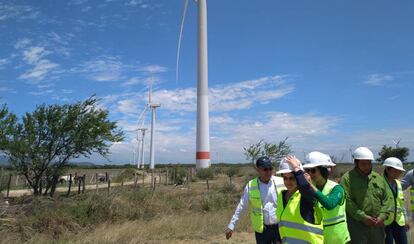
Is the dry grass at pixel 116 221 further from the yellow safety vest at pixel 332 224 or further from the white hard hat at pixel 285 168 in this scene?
the white hard hat at pixel 285 168

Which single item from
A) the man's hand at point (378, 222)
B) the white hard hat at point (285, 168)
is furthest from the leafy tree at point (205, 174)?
the white hard hat at point (285, 168)

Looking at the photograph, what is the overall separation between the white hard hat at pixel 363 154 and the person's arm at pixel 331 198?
152cm

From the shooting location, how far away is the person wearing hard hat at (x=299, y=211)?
3965 millimetres

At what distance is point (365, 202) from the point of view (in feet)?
18.9

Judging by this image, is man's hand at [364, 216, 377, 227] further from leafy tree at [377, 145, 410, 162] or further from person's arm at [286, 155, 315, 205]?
leafy tree at [377, 145, 410, 162]

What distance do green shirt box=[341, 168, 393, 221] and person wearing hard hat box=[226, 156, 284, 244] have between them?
0.94m

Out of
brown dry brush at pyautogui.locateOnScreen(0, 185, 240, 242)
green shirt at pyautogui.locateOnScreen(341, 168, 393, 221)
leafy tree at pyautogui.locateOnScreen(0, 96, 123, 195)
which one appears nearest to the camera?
green shirt at pyautogui.locateOnScreen(341, 168, 393, 221)

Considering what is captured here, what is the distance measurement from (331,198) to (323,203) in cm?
16

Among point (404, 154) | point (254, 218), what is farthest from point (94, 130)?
point (404, 154)

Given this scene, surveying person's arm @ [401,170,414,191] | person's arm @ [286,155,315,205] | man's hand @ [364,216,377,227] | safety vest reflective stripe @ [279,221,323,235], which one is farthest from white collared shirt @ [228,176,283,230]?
person's arm @ [401,170,414,191]

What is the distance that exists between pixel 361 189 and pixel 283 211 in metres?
2.01

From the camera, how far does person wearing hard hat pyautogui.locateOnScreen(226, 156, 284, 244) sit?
5977 millimetres

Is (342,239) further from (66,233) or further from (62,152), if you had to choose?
(62,152)

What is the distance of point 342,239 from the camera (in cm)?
438
